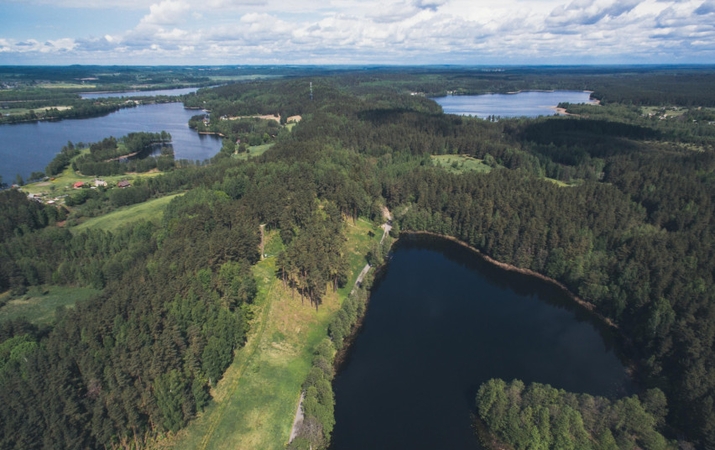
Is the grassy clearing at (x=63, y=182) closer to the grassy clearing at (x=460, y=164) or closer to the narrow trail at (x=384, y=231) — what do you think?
the narrow trail at (x=384, y=231)

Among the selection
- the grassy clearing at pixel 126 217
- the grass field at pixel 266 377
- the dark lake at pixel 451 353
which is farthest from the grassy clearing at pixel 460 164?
the grassy clearing at pixel 126 217

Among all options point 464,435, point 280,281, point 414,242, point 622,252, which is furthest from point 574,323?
point 280,281

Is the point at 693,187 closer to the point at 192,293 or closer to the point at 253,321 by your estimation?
the point at 253,321

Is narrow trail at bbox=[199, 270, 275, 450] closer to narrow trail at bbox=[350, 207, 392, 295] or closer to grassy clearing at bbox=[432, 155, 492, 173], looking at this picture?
narrow trail at bbox=[350, 207, 392, 295]

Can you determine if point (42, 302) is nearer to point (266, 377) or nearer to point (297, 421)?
point (266, 377)

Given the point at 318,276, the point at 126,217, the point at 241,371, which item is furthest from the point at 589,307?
the point at 126,217

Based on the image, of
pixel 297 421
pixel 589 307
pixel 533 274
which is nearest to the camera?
pixel 297 421
